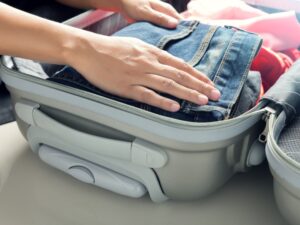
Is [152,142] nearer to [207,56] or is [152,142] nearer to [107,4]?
[207,56]

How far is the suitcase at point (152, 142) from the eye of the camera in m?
0.46

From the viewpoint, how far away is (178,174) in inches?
19.6

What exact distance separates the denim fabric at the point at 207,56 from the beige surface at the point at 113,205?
12 centimetres

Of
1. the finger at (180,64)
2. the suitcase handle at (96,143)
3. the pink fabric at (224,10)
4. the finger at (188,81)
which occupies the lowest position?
the suitcase handle at (96,143)

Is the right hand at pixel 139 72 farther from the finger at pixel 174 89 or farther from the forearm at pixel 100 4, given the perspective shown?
the forearm at pixel 100 4

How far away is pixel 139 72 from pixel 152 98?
0.04 metres

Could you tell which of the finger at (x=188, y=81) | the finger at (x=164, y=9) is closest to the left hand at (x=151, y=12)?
the finger at (x=164, y=9)

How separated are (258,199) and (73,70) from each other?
0.28 meters

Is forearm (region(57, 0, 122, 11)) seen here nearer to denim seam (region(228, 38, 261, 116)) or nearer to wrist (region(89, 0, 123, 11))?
wrist (region(89, 0, 123, 11))

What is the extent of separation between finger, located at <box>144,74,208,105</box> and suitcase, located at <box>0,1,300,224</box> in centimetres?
5

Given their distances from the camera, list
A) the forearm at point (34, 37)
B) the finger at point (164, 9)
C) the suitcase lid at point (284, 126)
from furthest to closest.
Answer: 1. the finger at point (164, 9)
2. the forearm at point (34, 37)
3. the suitcase lid at point (284, 126)

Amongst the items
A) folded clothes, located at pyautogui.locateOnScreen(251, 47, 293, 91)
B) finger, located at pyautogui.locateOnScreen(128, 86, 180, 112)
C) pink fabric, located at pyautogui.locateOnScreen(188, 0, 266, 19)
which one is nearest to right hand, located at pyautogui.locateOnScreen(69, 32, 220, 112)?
finger, located at pyautogui.locateOnScreen(128, 86, 180, 112)

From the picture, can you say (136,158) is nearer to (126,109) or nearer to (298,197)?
(126,109)

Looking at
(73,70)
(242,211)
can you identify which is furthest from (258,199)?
(73,70)
